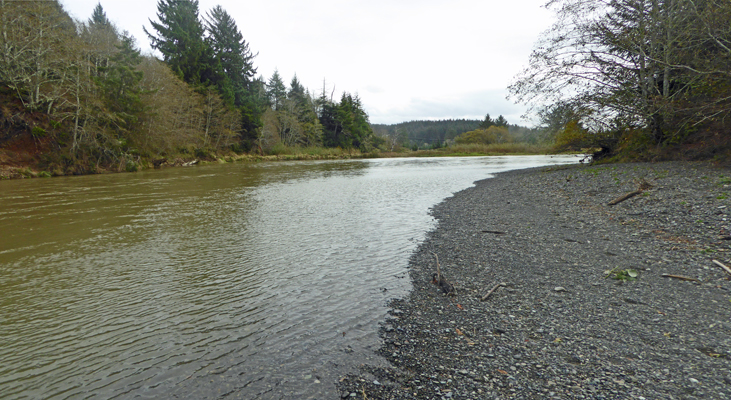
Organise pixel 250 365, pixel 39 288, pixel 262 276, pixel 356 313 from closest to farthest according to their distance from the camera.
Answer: pixel 250 365 → pixel 356 313 → pixel 39 288 → pixel 262 276

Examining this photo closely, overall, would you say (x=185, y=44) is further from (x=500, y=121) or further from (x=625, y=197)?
(x=500, y=121)

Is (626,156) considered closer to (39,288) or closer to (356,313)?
(356,313)

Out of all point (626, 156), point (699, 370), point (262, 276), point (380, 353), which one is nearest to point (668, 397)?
point (699, 370)

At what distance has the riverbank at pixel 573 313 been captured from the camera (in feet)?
11.4

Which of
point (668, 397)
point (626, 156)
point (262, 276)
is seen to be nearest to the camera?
point (668, 397)

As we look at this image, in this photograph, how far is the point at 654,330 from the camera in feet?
14.3

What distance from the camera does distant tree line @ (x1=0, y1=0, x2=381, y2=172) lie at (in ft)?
83.8

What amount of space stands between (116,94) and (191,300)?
37.2 meters

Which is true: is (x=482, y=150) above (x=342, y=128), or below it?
below

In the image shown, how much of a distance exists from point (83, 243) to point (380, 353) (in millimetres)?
9031

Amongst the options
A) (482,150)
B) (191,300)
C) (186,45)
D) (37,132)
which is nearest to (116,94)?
(37,132)

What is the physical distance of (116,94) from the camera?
33688 mm

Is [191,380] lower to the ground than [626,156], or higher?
lower

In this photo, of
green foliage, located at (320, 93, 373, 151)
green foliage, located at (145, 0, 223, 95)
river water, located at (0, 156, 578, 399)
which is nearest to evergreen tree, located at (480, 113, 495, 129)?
green foliage, located at (320, 93, 373, 151)
